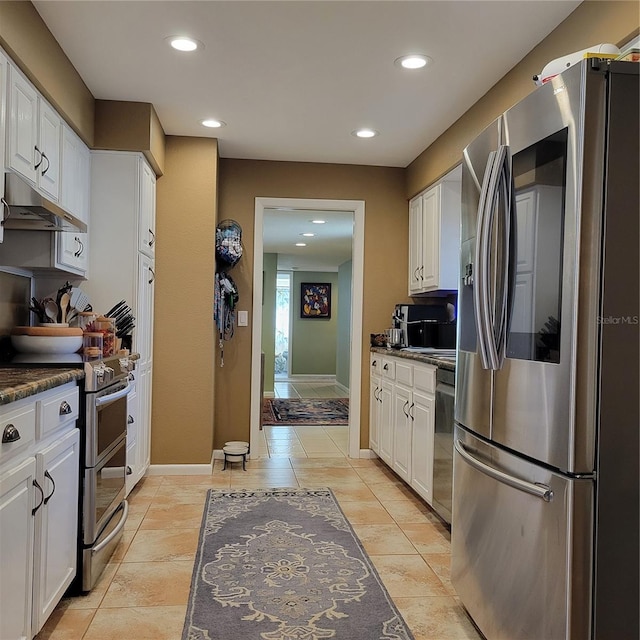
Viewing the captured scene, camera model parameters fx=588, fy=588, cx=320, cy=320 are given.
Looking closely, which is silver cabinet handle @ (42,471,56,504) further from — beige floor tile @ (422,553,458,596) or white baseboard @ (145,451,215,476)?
white baseboard @ (145,451,215,476)

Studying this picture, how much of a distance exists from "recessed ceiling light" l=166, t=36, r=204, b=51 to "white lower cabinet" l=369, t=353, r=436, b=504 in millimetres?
2018

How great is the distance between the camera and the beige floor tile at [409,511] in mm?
3314

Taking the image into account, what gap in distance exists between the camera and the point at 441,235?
4176 mm

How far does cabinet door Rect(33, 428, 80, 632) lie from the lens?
1.85 m

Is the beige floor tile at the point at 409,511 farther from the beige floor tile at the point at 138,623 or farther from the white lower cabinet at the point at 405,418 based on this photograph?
the beige floor tile at the point at 138,623

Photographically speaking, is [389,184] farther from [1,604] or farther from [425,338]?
[1,604]

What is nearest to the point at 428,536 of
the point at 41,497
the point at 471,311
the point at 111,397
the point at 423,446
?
the point at 423,446

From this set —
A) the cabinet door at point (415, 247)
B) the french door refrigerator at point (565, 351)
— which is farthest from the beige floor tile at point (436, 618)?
the cabinet door at point (415, 247)

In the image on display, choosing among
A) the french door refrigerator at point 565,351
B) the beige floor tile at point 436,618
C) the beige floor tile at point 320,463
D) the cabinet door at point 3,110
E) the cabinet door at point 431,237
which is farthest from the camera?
the beige floor tile at point 320,463

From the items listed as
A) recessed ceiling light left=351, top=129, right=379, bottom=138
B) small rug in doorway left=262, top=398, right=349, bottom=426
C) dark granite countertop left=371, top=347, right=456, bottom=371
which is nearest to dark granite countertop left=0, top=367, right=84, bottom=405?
dark granite countertop left=371, top=347, right=456, bottom=371

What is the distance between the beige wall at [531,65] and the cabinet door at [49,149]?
2227 millimetres

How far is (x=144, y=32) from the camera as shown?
8.73 ft

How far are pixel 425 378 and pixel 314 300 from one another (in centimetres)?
868

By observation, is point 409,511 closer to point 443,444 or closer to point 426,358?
point 443,444
